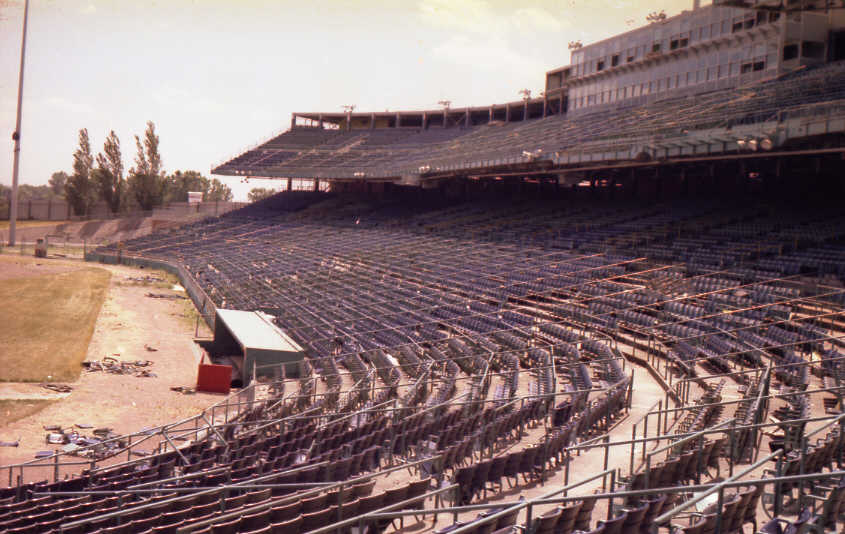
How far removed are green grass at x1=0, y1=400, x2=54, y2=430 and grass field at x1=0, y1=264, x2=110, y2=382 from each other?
7.28 feet

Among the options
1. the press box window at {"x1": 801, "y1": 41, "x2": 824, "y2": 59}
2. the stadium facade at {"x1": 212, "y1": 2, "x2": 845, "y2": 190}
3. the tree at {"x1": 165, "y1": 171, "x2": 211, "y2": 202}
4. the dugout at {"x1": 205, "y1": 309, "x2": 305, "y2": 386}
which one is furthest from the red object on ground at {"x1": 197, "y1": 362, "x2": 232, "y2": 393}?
the tree at {"x1": 165, "y1": 171, "x2": 211, "y2": 202}

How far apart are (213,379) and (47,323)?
11.4m

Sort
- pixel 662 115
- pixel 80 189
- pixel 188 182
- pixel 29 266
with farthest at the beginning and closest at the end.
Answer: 1. pixel 188 182
2. pixel 80 189
3. pixel 29 266
4. pixel 662 115

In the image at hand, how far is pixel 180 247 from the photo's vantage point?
172 feet

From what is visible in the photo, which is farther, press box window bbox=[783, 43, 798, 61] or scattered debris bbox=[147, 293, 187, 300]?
scattered debris bbox=[147, 293, 187, 300]

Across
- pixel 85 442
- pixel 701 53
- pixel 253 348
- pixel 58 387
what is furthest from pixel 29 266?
pixel 701 53

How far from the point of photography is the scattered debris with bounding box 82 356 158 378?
69.1 ft

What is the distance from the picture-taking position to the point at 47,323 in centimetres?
2753

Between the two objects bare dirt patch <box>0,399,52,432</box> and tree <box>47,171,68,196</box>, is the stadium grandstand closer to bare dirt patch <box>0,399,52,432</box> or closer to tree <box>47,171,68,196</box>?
bare dirt patch <box>0,399,52,432</box>

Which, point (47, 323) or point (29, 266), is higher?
point (29, 266)

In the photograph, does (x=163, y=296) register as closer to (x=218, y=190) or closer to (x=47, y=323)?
(x=47, y=323)

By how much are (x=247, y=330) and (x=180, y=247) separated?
32490 mm

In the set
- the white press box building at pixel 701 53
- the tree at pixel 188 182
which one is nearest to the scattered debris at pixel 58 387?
the white press box building at pixel 701 53

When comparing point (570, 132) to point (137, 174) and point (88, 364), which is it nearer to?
point (88, 364)
